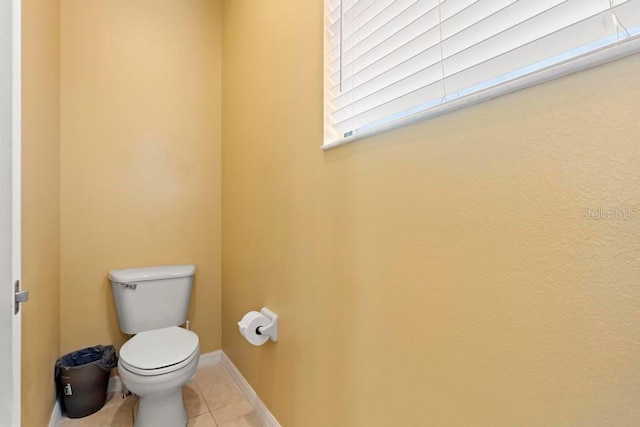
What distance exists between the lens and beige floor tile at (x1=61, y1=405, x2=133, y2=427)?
160cm

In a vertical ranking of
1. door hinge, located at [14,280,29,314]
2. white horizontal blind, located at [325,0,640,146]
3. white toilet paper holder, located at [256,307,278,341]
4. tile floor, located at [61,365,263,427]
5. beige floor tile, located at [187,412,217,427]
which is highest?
white horizontal blind, located at [325,0,640,146]

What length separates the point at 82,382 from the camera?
1.62 m

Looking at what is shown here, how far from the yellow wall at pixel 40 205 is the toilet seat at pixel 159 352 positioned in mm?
334

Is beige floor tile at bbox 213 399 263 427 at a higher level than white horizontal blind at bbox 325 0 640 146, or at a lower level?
lower

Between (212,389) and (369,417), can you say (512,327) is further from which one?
(212,389)

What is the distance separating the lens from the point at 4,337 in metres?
0.84

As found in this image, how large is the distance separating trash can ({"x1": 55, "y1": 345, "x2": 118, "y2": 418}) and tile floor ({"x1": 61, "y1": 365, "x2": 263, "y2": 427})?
0.06 metres

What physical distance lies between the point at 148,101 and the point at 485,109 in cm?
205

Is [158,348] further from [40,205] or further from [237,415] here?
[40,205]

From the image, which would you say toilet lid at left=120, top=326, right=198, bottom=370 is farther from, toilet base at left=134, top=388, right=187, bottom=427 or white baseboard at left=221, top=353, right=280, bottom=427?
white baseboard at left=221, top=353, right=280, bottom=427

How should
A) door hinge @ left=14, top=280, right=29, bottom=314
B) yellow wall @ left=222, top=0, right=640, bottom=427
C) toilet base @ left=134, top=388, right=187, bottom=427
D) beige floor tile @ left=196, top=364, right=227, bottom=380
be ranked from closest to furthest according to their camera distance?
yellow wall @ left=222, top=0, right=640, bottom=427 → door hinge @ left=14, top=280, right=29, bottom=314 → toilet base @ left=134, top=388, right=187, bottom=427 → beige floor tile @ left=196, top=364, right=227, bottom=380

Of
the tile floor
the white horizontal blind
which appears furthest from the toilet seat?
the white horizontal blind

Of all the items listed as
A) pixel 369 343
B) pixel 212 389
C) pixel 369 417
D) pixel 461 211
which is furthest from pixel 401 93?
pixel 212 389

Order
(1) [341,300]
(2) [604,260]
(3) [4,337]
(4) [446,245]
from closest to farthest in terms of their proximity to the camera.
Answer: (2) [604,260]
(4) [446,245]
(3) [4,337]
(1) [341,300]
